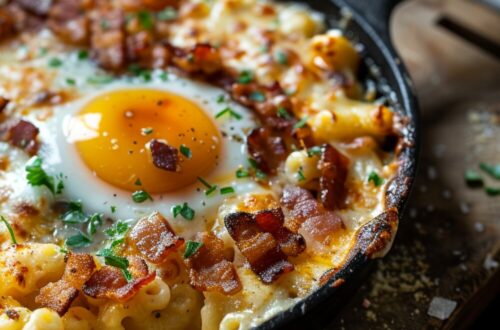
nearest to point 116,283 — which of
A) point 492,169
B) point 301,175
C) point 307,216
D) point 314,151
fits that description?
point 307,216

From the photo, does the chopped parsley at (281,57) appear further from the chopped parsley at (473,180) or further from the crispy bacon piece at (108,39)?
the chopped parsley at (473,180)

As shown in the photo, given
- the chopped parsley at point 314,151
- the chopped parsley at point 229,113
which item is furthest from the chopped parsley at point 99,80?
the chopped parsley at point 314,151

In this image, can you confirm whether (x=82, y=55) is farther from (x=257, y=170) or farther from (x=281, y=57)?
(x=257, y=170)

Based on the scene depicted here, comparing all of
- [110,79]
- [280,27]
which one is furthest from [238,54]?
[110,79]

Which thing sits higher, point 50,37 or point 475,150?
point 50,37

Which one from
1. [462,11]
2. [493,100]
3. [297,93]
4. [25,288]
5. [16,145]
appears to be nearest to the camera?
[25,288]

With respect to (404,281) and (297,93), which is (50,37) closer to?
(297,93)
